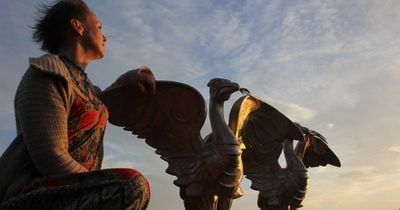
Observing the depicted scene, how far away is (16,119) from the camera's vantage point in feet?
5.63

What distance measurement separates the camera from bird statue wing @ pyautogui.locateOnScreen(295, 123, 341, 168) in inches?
358

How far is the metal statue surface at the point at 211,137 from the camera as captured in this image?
551cm

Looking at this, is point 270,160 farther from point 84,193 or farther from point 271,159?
point 84,193

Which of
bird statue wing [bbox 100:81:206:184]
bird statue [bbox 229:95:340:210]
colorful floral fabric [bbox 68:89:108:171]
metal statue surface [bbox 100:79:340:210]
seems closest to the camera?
colorful floral fabric [bbox 68:89:108:171]

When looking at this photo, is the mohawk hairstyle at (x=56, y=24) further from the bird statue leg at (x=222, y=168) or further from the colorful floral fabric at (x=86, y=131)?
the bird statue leg at (x=222, y=168)

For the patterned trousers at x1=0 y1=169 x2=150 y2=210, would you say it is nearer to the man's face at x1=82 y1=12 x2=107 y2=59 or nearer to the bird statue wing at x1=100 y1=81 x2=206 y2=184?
the man's face at x1=82 y1=12 x2=107 y2=59

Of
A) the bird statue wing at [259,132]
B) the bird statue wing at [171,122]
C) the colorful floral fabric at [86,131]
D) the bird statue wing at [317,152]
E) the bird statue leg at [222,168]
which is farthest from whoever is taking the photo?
the bird statue wing at [317,152]

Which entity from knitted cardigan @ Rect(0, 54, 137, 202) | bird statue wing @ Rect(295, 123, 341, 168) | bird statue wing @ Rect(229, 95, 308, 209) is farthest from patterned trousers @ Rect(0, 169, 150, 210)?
bird statue wing @ Rect(295, 123, 341, 168)

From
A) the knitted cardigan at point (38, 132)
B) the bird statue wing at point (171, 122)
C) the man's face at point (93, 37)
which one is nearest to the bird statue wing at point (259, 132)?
the bird statue wing at point (171, 122)

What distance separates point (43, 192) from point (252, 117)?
19.1ft

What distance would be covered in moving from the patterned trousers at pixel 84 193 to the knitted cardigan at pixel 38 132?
0.16 ft

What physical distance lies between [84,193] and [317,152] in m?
8.12

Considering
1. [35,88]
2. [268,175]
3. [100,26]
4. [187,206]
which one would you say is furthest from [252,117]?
[35,88]

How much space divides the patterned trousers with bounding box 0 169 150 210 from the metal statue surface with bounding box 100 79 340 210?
287cm
